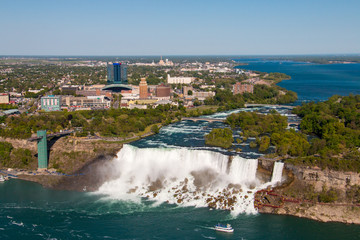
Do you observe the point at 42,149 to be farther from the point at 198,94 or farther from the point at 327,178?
the point at 198,94

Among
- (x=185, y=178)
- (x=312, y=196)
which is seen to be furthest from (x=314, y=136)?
(x=185, y=178)


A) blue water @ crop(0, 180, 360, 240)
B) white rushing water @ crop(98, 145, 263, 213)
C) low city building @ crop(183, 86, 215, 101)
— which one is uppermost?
low city building @ crop(183, 86, 215, 101)

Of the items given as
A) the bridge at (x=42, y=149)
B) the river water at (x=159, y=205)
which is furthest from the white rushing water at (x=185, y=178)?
the bridge at (x=42, y=149)

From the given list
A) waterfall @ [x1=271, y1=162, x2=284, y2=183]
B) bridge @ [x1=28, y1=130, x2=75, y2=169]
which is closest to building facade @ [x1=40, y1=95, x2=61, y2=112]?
bridge @ [x1=28, y1=130, x2=75, y2=169]

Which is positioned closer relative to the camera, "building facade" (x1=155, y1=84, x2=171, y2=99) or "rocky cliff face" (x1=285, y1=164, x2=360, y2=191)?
"rocky cliff face" (x1=285, y1=164, x2=360, y2=191)

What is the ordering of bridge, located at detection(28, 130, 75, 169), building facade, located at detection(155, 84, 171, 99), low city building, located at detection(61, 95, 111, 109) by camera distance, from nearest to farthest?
bridge, located at detection(28, 130, 75, 169), low city building, located at detection(61, 95, 111, 109), building facade, located at detection(155, 84, 171, 99)

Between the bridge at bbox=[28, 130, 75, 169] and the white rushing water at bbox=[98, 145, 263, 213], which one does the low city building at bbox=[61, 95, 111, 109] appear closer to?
the bridge at bbox=[28, 130, 75, 169]

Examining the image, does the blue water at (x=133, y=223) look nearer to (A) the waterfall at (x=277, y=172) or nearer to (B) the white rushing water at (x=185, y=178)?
(B) the white rushing water at (x=185, y=178)
